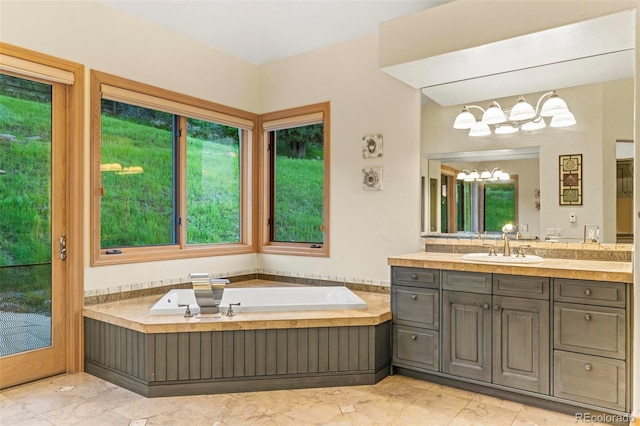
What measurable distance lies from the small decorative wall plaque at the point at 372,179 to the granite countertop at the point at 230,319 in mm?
1133

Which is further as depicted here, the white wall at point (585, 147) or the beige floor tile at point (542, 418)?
the white wall at point (585, 147)

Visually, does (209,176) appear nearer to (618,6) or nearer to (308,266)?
(308,266)

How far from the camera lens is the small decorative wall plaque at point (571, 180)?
2.98 meters

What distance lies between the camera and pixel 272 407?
264 centimetres

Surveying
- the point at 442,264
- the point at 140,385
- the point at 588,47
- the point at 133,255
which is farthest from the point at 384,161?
the point at 140,385

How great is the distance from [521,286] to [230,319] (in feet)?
6.12

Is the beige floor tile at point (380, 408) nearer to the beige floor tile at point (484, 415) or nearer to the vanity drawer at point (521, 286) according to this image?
the beige floor tile at point (484, 415)

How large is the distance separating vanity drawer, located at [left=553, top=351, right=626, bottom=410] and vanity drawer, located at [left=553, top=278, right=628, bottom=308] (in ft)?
1.03

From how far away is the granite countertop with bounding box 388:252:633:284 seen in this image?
7.89ft

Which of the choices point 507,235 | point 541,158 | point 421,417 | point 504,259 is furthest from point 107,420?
point 541,158

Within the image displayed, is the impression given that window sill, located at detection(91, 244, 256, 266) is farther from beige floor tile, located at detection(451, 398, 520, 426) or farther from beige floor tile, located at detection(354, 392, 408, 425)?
beige floor tile, located at detection(451, 398, 520, 426)

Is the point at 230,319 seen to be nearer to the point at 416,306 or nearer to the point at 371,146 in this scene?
the point at 416,306

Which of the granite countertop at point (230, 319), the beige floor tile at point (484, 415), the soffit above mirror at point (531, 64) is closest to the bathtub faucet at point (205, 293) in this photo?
the granite countertop at point (230, 319)

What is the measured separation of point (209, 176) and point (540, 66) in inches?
119
